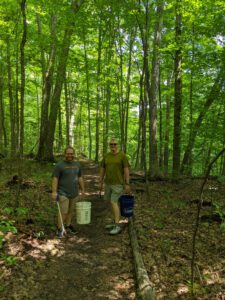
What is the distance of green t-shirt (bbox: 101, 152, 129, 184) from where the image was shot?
7.58m

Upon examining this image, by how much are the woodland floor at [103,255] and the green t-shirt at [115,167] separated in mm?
1237

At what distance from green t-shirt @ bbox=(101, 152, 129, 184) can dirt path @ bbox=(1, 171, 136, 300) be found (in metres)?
1.26

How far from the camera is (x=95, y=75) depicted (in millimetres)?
17359

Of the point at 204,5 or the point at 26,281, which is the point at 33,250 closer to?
the point at 26,281

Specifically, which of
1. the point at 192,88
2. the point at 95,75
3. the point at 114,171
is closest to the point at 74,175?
the point at 114,171

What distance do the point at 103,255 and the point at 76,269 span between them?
736 mm

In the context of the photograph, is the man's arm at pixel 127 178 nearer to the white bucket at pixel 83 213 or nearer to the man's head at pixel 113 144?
the man's head at pixel 113 144

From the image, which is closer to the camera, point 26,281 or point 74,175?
point 26,281

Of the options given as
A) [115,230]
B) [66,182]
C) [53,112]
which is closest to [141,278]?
[115,230]

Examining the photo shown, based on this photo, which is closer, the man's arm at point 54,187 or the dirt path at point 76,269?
the dirt path at point 76,269

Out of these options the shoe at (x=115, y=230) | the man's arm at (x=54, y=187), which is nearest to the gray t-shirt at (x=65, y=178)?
the man's arm at (x=54, y=187)

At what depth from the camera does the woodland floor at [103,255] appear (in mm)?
4656

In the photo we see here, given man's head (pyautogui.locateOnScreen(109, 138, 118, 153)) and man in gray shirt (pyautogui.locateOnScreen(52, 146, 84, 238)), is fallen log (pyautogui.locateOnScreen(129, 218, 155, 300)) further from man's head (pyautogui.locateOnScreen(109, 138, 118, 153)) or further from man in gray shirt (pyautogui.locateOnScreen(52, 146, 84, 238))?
man's head (pyautogui.locateOnScreen(109, 138, 118, 153))

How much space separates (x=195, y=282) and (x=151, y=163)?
7.92 m
